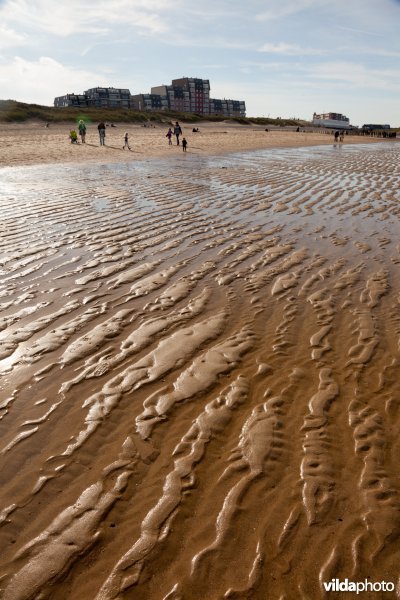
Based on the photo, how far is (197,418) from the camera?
3527mm

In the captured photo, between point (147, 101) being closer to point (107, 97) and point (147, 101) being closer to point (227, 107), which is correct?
point (107, 97)

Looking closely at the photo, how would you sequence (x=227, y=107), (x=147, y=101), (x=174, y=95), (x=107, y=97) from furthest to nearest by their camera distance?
(x=227, y=107) → (x=174, y=95) → (x=147, y=101) → (x=107, y=97)

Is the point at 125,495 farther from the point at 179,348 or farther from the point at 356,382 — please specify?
the point at 356,382

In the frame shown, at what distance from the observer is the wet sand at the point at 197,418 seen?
2.39m

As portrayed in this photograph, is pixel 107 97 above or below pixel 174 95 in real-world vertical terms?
below

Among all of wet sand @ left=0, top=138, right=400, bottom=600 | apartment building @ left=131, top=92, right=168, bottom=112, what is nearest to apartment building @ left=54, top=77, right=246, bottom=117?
apartment building @ left=131, top=92, right=168, bottom=112

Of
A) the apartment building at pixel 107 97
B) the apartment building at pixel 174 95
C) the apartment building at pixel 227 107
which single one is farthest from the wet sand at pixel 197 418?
the apartment building at pixel 227 107

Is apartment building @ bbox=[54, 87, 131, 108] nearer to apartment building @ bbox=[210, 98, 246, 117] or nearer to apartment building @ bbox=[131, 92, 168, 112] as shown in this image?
apartment building @ bbox=[131, 92, 168, 112]

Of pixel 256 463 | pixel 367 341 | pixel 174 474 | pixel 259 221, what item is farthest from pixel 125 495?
pixel 259 221

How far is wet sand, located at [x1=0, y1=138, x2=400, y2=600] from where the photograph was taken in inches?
94.0

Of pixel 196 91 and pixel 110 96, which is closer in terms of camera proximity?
pixel 110 96

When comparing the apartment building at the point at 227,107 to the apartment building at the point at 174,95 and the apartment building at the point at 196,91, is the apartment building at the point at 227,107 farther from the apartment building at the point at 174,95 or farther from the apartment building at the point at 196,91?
the apartment building at the point at 174,95

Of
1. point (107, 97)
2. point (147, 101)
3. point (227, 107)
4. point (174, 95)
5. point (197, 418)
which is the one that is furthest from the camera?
point (227, 107)

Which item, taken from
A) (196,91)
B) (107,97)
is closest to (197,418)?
(107,97)
